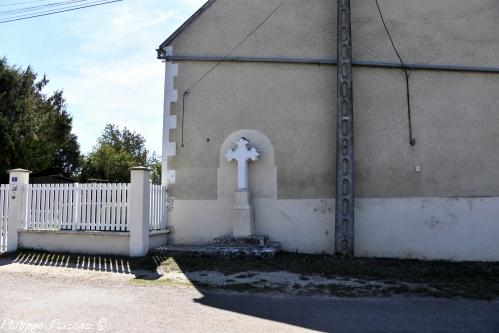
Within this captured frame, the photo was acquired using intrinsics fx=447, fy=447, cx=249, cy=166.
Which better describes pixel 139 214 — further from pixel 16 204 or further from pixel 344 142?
pixel 344 142

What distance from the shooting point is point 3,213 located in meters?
11.2

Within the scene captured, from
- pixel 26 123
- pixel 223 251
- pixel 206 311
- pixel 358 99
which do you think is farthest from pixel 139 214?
pixel 26 123

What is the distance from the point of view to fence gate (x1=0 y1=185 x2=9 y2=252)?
36.1ft

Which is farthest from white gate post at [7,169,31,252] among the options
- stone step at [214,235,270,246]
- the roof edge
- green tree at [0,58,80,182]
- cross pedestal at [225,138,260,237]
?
green tree at [0,58,80,182]

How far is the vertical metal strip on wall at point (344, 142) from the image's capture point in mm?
10266

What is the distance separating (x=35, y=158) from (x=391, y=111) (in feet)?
68.0

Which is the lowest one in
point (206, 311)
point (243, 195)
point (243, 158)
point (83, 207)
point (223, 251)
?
point (206, 311)

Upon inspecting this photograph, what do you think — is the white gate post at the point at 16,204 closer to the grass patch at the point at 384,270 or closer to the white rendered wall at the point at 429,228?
the grass patch at the point at 384,270

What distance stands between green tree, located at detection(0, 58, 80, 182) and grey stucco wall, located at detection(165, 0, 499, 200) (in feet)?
50.4

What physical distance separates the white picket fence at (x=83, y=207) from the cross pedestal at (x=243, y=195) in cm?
195

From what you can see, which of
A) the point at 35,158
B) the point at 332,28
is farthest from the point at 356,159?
the point at 35,158

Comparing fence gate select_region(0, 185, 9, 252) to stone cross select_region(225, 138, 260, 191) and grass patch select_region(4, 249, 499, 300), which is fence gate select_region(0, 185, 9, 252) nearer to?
grass patch select_region(4, 249, 499, 300)

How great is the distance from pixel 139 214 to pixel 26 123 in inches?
681

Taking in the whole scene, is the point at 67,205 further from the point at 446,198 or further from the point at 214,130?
the point at 446,198
